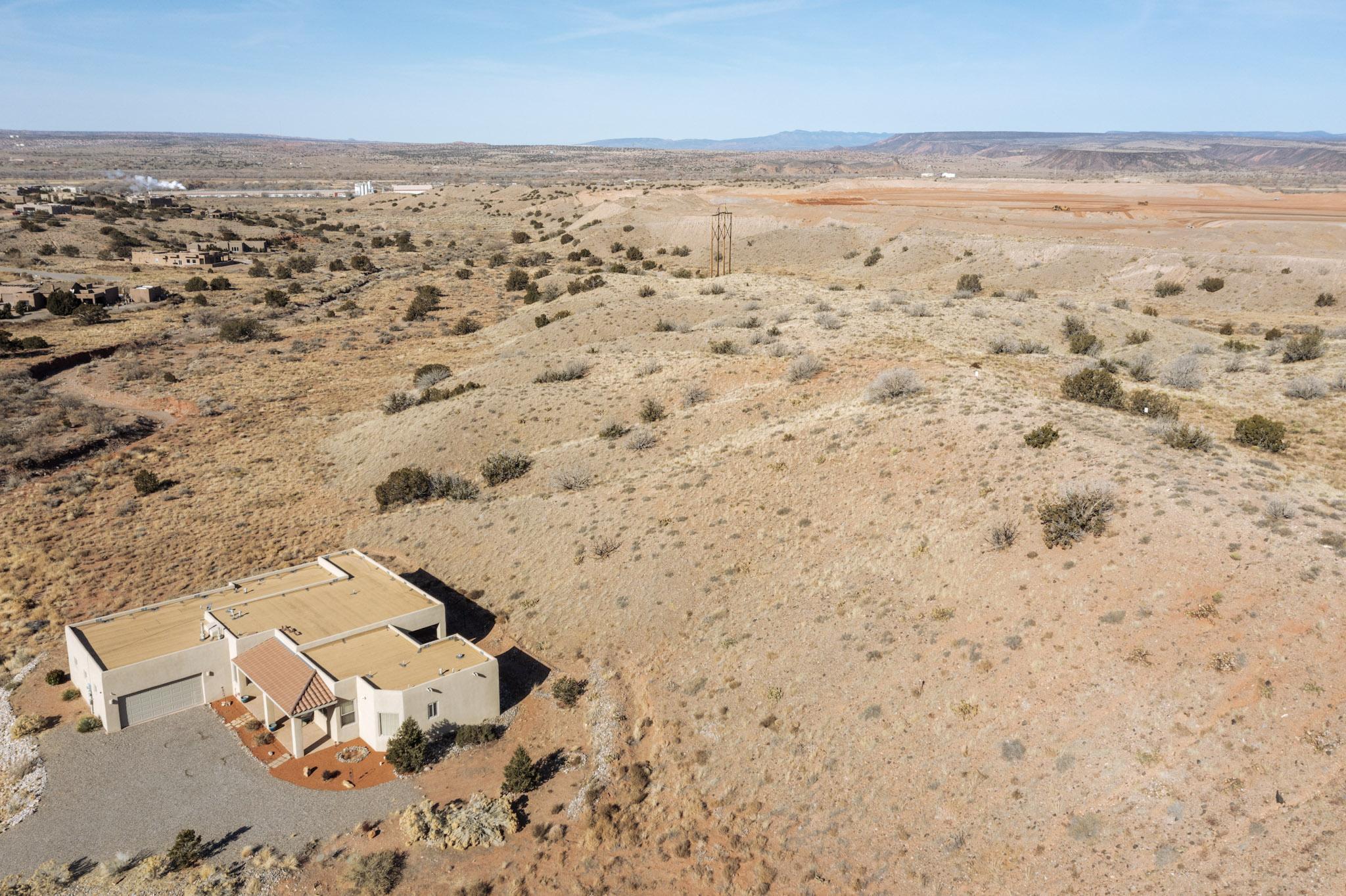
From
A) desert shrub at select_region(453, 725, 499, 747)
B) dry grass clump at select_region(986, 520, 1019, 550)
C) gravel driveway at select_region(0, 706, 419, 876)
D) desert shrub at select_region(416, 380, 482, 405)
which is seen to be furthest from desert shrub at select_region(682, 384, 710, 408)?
gravel driveway at select_region(0, 706, 419, 876)

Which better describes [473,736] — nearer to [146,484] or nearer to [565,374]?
[146,484]

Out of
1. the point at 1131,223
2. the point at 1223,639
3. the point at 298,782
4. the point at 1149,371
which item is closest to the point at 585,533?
the point at 298,782

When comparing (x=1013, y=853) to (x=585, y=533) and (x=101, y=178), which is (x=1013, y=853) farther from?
(x=101, y=178)

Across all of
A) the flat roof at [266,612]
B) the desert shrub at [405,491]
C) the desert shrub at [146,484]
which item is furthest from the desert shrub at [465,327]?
the flat roof at [266,612]

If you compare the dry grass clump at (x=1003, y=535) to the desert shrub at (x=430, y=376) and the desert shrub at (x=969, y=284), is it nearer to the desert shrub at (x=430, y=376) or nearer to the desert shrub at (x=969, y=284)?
the desert shrub at (x=430, y=376)

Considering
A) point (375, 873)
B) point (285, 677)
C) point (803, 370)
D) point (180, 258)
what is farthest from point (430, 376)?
point (180, 258)

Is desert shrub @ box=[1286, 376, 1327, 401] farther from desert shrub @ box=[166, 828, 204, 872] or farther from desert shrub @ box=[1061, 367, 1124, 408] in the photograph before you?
desert shrub @ box=[166, 828, 204, 872]

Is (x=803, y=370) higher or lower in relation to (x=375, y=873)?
higher
